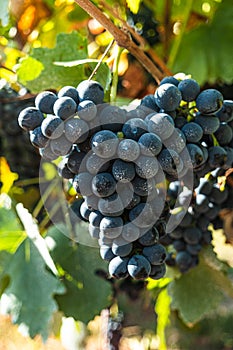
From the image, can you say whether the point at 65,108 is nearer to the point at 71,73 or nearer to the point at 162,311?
the point at 71,73

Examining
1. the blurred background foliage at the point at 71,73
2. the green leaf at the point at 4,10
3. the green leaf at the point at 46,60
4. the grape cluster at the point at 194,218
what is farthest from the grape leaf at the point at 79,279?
the green leaf at the point at 4,10

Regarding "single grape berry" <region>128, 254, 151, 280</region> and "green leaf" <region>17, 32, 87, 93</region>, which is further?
"green leaf" <region>17, 32, 87, 93</region>

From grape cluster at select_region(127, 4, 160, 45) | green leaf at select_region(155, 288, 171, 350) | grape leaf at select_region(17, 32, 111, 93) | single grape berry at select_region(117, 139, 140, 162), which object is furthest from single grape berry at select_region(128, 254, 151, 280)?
grape cluster at select_region(127, 4, 160, 45)

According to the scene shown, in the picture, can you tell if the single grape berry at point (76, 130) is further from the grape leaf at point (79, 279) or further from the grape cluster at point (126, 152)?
the grape leaf at point (79, 279)

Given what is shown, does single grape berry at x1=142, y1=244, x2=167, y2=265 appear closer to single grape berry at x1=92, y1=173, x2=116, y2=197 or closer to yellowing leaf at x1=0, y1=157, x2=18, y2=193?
single grape berry at x1=92, y1=173, x2=116, y2=197

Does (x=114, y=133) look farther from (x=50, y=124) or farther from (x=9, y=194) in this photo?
(x=9, y=194)

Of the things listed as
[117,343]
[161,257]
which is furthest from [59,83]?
[117,343]

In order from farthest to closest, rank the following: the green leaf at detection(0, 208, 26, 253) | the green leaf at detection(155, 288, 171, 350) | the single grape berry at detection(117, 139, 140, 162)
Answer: the green leaf at detection(155, 288, 171, 350) → the green leaf at detection(0, 208, 26, 253) → the single grape berry at detection(117, 139, 140, 162)
